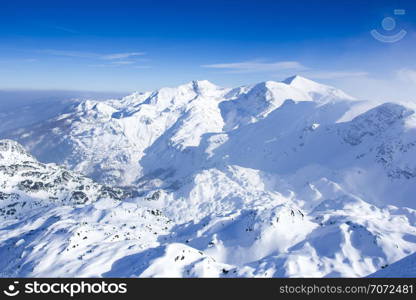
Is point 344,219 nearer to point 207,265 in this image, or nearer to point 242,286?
point 207,265

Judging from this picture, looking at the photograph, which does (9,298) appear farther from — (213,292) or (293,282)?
(293,282)

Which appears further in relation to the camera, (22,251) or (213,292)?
(22,251)

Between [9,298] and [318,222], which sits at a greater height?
[9,298]

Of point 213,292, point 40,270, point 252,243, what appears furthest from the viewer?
point 252,243

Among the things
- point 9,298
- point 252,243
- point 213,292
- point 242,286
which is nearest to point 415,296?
point 242,286

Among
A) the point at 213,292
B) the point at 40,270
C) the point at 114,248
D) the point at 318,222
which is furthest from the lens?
the point at 318,222

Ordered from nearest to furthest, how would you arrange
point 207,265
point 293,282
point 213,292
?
point 213,292, point 293,282, point 207,265

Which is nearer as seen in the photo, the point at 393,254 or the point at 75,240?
the point at 393,254

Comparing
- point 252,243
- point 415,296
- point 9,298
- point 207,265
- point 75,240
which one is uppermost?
point 9,298

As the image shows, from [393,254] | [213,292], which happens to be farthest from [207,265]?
[393,254]
